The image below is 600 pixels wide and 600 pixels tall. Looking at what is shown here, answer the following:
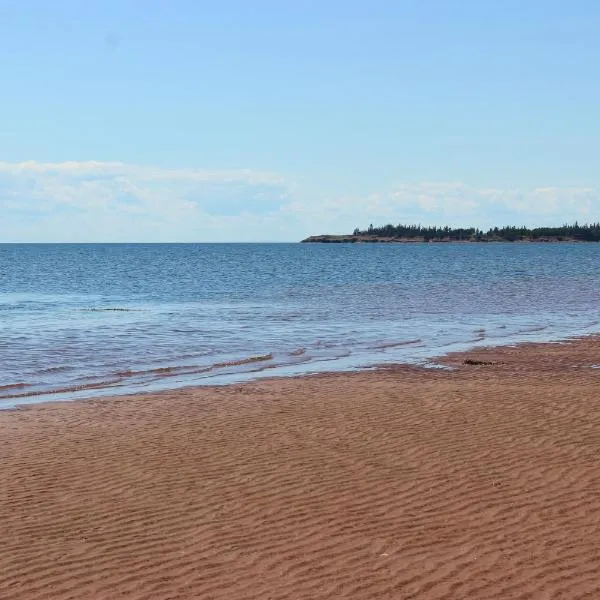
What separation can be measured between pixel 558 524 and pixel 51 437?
7175 millimetres

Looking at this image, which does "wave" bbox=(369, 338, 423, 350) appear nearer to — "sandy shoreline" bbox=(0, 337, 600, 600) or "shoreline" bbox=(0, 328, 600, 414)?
"shoreline" bbox=(0, 328, 600, 414)

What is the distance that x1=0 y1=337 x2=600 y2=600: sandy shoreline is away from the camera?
7047 mm

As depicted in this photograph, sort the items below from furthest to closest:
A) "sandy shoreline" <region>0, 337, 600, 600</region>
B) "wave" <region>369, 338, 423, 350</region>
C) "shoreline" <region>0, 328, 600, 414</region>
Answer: "wave" <region>369, 338, 423, 350</region> < "shoreline" <region>0, 328, 600, 414</region> < "sandy shoreline" <region>0, 337, 600, 600</region>

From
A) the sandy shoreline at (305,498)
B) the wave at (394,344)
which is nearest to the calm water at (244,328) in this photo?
the wave at (394,344)

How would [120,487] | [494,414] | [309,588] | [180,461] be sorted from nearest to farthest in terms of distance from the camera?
[309,588] < [120,487] < [180,461] < [494,414]

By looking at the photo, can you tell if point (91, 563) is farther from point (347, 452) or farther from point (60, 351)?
point (60, 351)

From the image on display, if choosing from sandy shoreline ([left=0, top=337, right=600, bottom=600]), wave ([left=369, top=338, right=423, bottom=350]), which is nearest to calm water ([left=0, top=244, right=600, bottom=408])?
wave ([left=369, top=338, right=423, bottom=350])

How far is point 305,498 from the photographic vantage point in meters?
9.12

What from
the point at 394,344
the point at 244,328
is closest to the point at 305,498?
the point at 394,344

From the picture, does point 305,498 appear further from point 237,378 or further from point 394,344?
point 394,344

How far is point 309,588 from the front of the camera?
6844mm

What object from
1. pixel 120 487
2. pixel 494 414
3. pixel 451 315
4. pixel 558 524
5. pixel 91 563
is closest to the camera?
pixel 91 563

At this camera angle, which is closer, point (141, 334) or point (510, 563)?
point (510, 563)

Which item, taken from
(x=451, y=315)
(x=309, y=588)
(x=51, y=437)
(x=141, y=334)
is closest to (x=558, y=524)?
(x=309, y=588)
